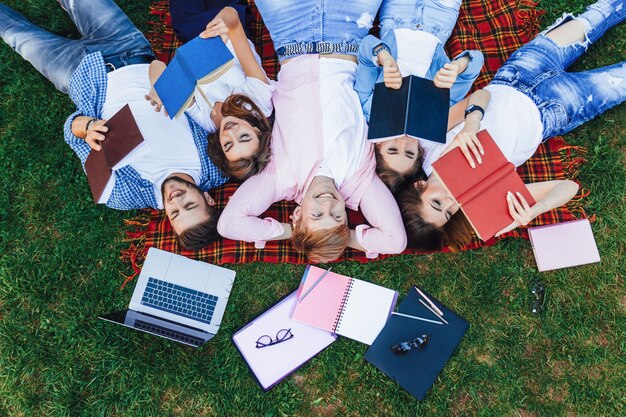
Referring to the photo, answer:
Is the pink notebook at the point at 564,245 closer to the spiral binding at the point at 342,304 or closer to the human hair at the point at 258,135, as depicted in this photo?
the spiral binding at the point at 342,304

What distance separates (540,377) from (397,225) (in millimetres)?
1650

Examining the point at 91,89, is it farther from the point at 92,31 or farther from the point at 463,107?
the point at 463,107

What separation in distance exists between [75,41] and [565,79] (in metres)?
3.88

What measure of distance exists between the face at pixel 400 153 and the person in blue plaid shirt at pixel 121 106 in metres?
1.33

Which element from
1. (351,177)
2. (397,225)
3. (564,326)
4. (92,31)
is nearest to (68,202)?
(92,31)

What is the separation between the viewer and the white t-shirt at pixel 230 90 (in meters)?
3.55

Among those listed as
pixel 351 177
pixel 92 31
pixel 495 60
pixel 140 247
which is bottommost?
pixel 140 247

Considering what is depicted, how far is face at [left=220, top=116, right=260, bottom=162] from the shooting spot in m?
3.34

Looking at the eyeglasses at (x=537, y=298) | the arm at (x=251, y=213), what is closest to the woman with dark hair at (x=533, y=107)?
the eyeglasses at (x=537, y=298)

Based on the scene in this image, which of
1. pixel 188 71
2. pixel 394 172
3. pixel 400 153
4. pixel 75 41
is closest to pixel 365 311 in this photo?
pixel 394 172

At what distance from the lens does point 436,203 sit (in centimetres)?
333

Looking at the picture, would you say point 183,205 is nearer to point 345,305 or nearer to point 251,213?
point 251,213

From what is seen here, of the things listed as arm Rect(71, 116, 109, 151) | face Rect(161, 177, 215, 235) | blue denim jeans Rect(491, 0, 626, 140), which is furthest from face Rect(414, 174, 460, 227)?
arm Rect(71, 116, 109, 151)

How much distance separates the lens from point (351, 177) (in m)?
3.46
